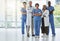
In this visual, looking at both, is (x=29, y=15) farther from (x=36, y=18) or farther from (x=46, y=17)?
(x=46, y=17)

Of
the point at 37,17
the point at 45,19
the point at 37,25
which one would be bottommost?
the point at 37,25

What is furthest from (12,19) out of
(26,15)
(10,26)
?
(26,15)

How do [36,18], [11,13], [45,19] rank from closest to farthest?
[36,18]
[45,19]
[11,13]

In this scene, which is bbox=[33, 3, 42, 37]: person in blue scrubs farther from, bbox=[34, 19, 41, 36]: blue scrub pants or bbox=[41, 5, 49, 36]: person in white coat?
bbox=[41, 5, 49, 36]: person in white coat

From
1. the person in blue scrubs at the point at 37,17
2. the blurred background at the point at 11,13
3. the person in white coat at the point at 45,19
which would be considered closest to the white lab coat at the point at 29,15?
the person in blue scrubs at the point at 37,17

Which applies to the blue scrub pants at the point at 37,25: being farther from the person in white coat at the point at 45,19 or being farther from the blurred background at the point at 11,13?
the blurred background at the point at 11,13

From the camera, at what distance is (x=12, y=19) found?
15664 millimetres

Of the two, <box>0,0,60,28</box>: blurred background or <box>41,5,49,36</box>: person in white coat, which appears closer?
<box>41,5,49,36</box>: person in white coat

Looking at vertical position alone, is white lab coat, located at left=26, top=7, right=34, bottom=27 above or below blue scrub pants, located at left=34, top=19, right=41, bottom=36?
above

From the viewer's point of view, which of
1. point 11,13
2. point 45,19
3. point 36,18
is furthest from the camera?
point 11,13

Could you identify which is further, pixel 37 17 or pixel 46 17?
pixel 46 17

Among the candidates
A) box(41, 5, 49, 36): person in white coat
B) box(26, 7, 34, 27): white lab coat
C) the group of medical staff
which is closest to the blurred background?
the group of medical staff

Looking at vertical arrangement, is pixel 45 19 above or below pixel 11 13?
below

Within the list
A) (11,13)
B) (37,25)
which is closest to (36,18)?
(37,25)
